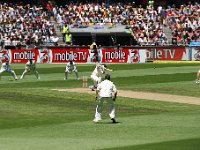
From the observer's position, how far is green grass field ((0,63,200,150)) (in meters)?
25.0

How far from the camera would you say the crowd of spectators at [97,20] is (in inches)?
3009

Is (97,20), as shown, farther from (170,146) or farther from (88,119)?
(170,146)

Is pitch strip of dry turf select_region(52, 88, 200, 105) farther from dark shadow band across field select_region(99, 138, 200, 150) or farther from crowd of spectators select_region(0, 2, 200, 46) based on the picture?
crowd of spectators select_region(0, 2, 200, 46)

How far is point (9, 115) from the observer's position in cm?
3294

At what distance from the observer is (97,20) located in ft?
265

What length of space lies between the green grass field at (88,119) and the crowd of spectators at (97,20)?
2352 centimetres

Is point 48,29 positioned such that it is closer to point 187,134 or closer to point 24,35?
point 24,35

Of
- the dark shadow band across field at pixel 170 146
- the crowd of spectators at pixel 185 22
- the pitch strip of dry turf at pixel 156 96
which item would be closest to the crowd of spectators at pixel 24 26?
the crowd of spectators at pixel 185 22

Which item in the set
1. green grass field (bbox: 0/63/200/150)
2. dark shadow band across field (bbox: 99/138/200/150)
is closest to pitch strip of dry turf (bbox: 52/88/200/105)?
green grass field (bbox: 0/63/200/150)

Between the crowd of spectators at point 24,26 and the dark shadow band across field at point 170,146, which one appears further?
the crowd of spectators at point 24,26

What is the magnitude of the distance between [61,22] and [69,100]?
41.3 m

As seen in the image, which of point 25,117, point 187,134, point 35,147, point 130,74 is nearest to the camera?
point 35,147

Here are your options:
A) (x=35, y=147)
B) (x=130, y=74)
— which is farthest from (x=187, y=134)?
(x=130, y=74)

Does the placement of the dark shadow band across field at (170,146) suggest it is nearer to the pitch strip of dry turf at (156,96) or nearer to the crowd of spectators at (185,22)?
the pitch strip of dry turf at (156,96)
